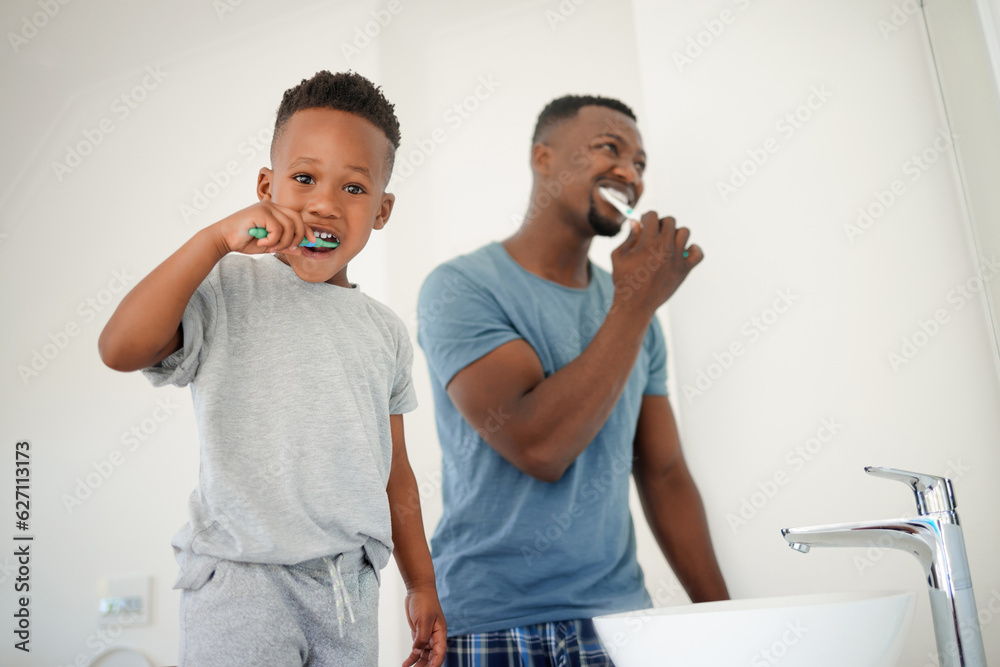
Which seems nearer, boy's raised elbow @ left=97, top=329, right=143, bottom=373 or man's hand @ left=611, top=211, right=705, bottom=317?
boy's raised elbow @ left=97, top=329, right=143, bottom=373

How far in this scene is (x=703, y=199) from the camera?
1.27 meters

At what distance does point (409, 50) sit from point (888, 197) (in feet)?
2.64

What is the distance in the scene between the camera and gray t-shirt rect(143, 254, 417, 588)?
0.69 metres

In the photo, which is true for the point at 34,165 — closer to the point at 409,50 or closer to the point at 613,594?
the point at 409,50

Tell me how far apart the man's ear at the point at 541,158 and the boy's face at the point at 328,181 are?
1.49ft

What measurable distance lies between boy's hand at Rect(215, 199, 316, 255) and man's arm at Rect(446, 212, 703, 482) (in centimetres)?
40
